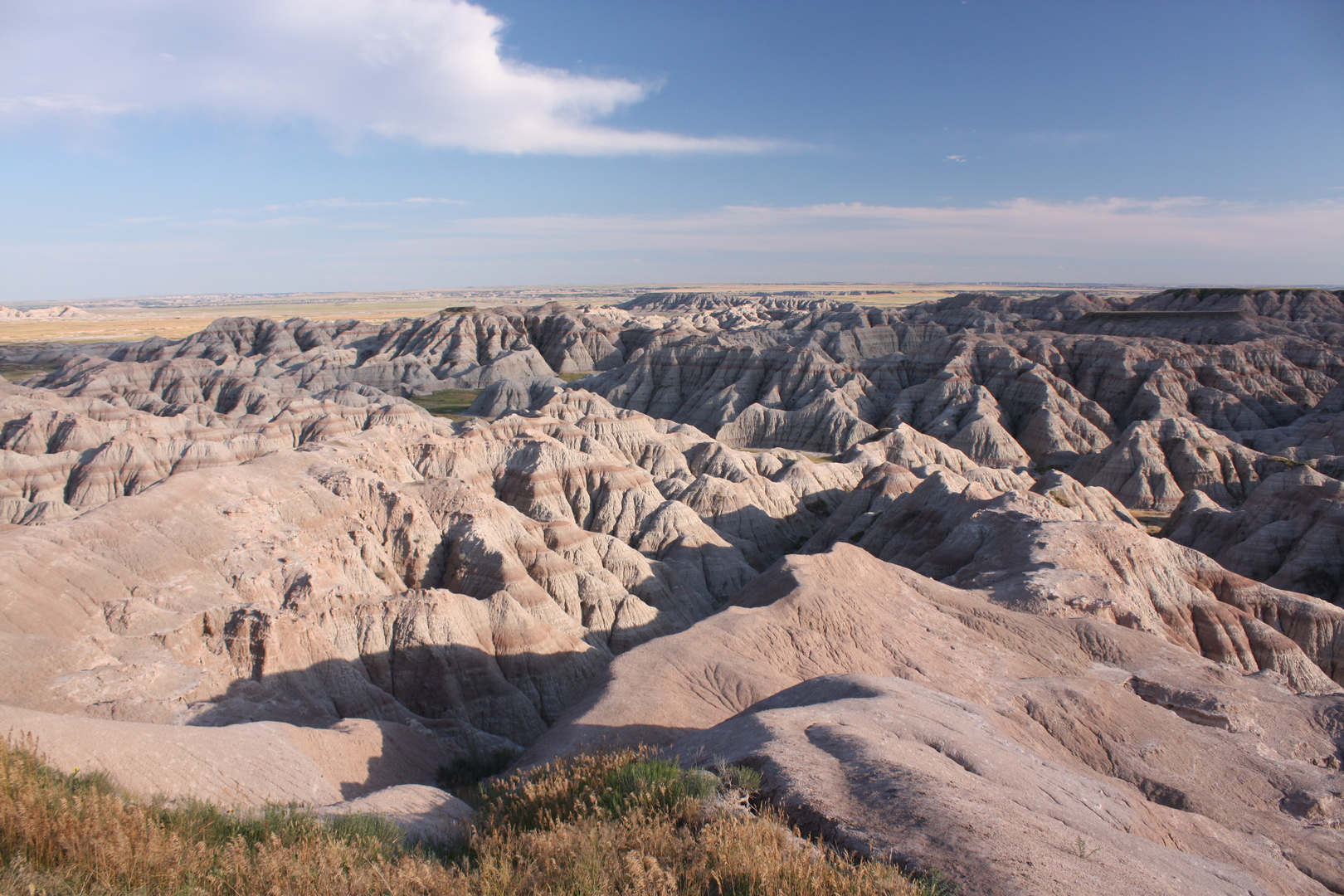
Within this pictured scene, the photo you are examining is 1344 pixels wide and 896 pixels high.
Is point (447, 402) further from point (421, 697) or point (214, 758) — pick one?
point (214, 758)

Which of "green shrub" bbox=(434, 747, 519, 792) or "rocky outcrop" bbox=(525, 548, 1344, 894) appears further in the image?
"green shrub" bbox=(434, 747, 519, 792)

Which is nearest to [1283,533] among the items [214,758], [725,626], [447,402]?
[725,626]

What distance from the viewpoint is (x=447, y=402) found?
10862cm

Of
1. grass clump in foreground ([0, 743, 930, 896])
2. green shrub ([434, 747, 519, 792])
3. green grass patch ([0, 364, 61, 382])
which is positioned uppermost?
green grass patch ([0, 364, 61, 382])

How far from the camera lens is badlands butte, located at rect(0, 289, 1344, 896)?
36.2 feet

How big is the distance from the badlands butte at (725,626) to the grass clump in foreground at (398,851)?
5.60ft

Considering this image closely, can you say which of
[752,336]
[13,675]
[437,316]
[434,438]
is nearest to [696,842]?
[13,675]

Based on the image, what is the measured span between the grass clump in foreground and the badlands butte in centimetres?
171

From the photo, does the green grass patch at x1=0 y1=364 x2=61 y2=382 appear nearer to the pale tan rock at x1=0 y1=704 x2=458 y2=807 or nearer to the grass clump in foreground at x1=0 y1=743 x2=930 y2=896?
the pale tan rock at x1=0 y1=704 x2=458 y2=807

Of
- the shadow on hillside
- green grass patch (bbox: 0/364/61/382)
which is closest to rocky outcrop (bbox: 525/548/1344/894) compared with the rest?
the shadow on hillside

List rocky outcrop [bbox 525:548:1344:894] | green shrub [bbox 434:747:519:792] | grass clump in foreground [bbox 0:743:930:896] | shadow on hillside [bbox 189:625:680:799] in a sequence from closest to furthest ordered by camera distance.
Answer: grass clump in foreground [bbox 0:743:930:896] < rocky outcrop [bbox 525:548:1344:894] < green shrub [bbox 434:747:519:792] < shadow on hillside [bbox 189:625:680:799]

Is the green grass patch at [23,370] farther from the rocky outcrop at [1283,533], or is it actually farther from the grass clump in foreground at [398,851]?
the rocky outcrop at [1283,533]

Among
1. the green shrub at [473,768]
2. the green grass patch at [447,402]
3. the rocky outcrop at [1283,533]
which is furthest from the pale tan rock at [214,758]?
the green grass patch at [447,402]

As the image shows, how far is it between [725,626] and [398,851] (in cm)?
1475
